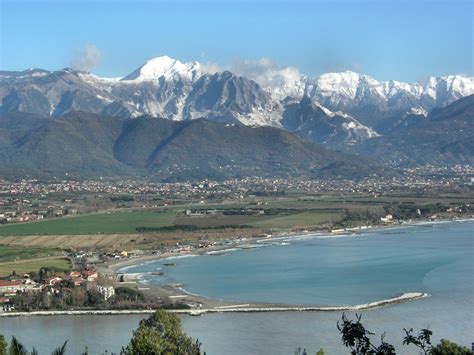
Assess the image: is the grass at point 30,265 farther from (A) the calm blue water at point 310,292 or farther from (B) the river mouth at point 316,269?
(A) the calm blue water at point 310,292

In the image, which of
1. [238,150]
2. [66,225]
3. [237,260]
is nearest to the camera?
[237,260]

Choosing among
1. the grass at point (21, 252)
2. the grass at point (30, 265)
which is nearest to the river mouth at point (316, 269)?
the grass at point (30, 265)

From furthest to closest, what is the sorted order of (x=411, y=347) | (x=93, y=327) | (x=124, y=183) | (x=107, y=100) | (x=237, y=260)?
(x=107, y=100), (x=124, y=183), (x=237, y=260), (x=93, y=327), (x=411, y=347)

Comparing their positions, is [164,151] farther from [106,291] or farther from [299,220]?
[106,291]

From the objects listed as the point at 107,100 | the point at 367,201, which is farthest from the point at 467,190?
the point at 107,100

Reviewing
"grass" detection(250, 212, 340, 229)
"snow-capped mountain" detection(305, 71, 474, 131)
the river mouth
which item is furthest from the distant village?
"snow-capped mountain" detection(305, 71, 474, 131)

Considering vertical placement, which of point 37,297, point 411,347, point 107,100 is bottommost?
point 411,347

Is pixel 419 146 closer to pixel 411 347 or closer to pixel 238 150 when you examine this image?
pixel 238 150

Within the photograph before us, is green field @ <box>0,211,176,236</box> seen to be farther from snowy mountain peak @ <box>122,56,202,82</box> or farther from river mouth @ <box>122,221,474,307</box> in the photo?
snowy mountain peak @ <box>122,56,202,82</box>
